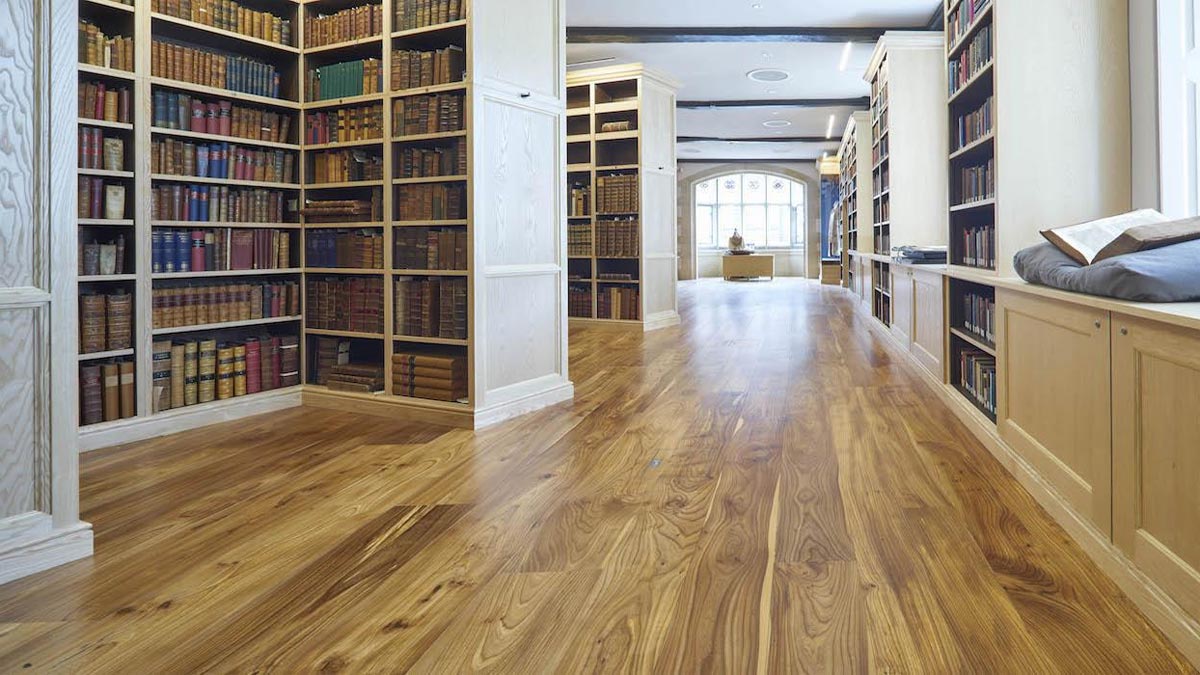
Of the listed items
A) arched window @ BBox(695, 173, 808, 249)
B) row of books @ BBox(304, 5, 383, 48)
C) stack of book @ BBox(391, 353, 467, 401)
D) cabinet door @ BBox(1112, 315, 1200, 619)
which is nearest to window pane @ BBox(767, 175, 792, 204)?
arched window @ BBox(695, 173, 808, 249)

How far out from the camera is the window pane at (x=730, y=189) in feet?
70.1

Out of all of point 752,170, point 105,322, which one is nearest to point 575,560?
point 105,322

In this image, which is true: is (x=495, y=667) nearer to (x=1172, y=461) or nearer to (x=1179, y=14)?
(x=1172, y=461)

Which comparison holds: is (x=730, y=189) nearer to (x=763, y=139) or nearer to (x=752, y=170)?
(x=752, y=170)

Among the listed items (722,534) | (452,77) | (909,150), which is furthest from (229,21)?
(909,150)

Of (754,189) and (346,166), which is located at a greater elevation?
(754,189)

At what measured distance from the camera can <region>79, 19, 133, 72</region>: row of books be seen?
3.49m

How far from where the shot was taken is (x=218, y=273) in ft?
13.4

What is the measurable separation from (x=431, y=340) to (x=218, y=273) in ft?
3.63

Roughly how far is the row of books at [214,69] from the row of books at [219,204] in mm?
509

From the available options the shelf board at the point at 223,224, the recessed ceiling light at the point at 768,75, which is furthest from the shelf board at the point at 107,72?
the recessed ceiling light at the point at 768,75

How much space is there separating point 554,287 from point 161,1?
90.8 inches

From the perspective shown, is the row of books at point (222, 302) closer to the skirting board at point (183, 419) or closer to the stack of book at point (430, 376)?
the skirting board at point (183, 419)

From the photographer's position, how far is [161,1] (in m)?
3.82
